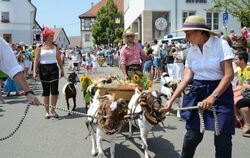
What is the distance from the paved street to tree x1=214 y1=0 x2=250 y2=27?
10115 mm

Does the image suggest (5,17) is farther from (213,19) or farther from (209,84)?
(209,84)

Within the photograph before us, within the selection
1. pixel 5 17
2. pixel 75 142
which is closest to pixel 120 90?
pixel 75 142

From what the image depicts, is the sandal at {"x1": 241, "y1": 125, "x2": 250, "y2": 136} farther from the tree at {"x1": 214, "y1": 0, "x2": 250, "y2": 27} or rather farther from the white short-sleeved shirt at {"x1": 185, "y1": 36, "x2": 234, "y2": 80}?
the tree at {"x1": 214, "y1": 0, "x2": 250, "y2": 27}

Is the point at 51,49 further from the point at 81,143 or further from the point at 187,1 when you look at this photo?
the point at 187,1

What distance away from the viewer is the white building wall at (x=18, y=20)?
6066 cm

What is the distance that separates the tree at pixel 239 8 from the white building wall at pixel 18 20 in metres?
46.2

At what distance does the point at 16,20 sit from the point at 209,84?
60152 mm

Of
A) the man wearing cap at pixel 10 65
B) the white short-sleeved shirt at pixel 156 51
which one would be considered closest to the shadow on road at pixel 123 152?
the man wearing cap at pixel 10 65

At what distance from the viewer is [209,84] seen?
4574 millimetres

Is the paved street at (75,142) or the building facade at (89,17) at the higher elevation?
the building facade at (89,17)

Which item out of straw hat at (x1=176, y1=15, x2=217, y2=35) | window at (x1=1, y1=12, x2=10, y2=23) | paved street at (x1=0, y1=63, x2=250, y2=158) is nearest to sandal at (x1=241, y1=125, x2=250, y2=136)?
paved street at (x1=0, y1=63, x2=250, y2=158)

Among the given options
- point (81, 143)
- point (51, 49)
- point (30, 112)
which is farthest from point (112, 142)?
point (30, 112)

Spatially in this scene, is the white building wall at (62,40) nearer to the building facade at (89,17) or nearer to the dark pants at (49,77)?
the building facade at (89,17)

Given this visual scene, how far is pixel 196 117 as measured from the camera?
463 centimetres
